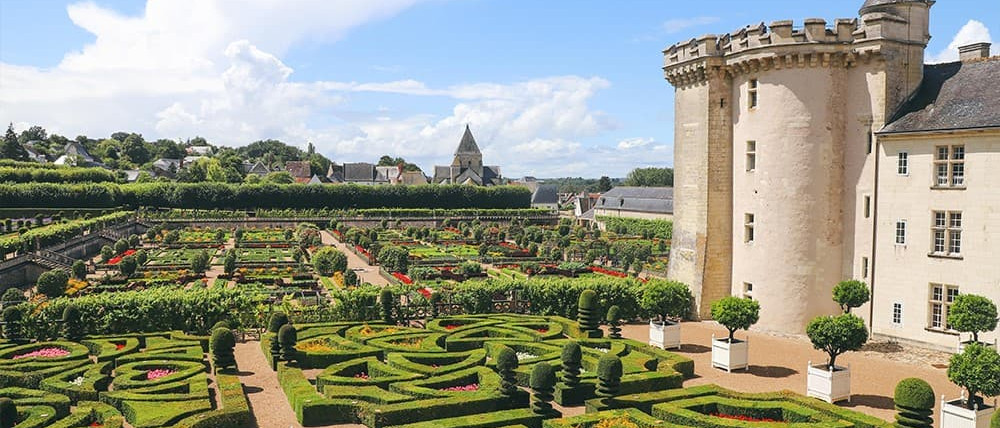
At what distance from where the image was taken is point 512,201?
323ft

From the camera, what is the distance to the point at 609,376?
1631 centimetres

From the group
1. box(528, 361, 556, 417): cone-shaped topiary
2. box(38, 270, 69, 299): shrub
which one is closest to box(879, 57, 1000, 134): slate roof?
box(528, 361, 556, 417): cone-shaped topiary

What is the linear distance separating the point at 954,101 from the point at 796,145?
15.8 ft

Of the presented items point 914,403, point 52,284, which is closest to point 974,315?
point 914,403

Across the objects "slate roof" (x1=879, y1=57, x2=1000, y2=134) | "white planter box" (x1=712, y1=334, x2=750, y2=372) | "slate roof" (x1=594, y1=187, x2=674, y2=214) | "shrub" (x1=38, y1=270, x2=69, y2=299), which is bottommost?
"white planter box" (x1=712, y1=334, x2=750, y2=372)

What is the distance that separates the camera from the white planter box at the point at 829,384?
58.4 ft

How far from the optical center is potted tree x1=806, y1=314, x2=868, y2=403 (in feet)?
58.6

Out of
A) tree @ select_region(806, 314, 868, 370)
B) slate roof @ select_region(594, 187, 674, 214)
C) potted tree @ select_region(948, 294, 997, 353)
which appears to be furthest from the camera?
slate roof @ select_region(594, 187, 674, 214)

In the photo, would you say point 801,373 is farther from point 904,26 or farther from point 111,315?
point 111,315

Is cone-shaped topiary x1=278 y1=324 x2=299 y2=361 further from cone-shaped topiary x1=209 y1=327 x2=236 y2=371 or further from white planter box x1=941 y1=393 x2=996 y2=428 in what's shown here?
white planter box x1=941 y1=393 x2=996 y2=428

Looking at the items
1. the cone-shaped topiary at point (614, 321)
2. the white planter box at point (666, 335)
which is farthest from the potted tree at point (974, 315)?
the cone-shaped topiary at point (614, 321)

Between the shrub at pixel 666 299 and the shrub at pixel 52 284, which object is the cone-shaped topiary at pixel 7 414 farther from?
the shrub at pixel 52 284

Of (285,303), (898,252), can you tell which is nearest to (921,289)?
(898,252)

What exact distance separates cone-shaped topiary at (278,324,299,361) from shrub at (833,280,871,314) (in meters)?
17.1
